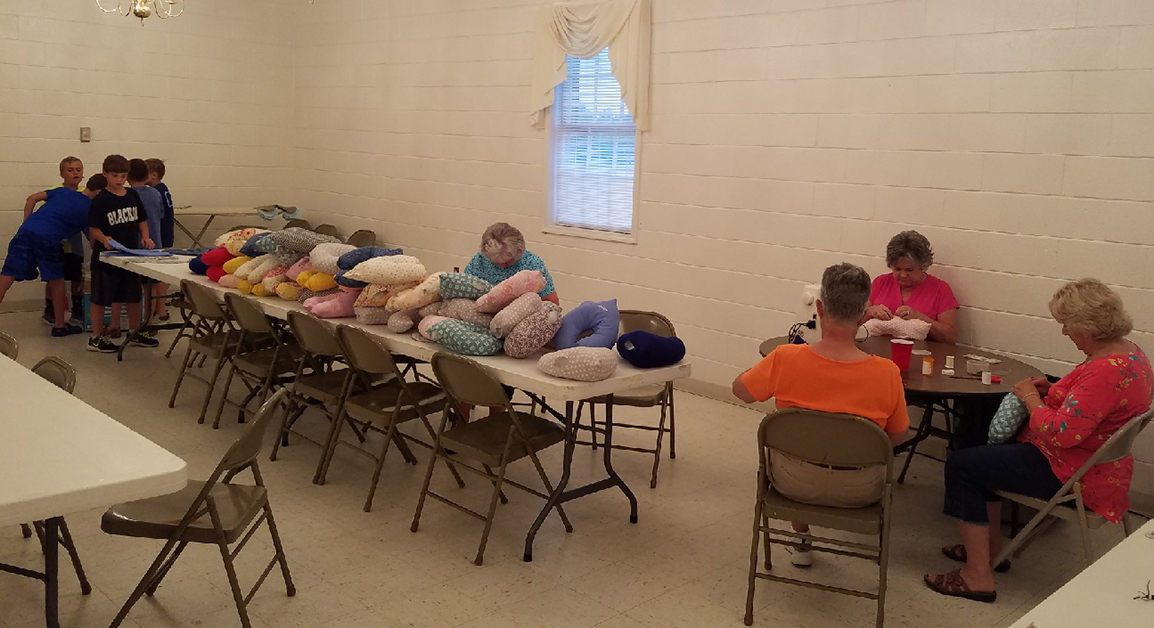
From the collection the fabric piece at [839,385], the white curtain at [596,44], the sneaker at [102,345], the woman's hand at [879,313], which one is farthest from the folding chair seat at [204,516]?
the sneaker at [102,345]

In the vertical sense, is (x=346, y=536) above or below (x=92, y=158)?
below

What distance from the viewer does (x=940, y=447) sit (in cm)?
533

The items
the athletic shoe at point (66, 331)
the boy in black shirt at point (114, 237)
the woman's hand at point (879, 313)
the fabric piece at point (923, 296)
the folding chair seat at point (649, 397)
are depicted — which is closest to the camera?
the folding chair seat at point (649, 397)

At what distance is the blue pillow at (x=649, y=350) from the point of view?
407 cm

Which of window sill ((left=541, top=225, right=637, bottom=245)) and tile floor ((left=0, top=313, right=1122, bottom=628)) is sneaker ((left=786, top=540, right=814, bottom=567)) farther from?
window sill ((left=541, top=225, right=637, bottom=245))

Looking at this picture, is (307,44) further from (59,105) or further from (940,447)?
(940,447)

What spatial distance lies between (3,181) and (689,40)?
6115mm

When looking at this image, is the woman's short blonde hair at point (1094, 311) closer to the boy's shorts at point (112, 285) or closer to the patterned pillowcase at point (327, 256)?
the patterned pillowcase at point (327, 256)

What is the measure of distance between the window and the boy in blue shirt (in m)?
3.66

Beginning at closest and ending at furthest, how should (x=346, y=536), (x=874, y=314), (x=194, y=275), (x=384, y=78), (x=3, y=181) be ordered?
1. (x=346, y=536)
2. (x=874, y=314)
3. (x=194, y=275)
4. (x=3, y=181)
5. (x=384, y=78)

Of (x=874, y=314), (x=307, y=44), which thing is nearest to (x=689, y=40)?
(x=874, y=314)

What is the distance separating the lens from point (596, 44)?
688 cm

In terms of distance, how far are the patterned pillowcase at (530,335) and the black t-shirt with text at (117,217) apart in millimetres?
4466

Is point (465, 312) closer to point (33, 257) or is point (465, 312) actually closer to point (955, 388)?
point (955, 388)
